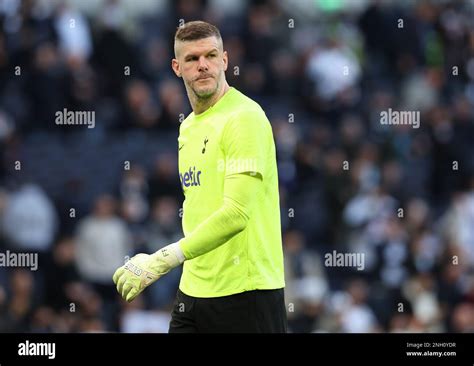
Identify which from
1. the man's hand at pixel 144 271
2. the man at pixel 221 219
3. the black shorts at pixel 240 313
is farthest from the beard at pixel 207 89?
the black shorts at pixel 240 313

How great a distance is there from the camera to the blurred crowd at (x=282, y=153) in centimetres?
1097

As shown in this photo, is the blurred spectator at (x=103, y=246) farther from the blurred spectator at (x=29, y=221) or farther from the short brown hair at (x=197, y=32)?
the short brown hair at (x=197, y=32)

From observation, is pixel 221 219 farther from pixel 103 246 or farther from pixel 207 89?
pixel 103 246

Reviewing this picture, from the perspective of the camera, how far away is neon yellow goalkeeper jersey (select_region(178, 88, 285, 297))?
514 cm

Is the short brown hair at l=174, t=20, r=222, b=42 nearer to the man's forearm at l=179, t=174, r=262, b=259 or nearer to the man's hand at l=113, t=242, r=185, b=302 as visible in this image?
the man's forearm at l=179, t=174, r=262, b=259

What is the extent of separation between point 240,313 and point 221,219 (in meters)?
0.45

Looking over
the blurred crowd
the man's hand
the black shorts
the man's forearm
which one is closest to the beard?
the man's forearm

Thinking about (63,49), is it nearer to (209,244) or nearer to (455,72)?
(455,72)

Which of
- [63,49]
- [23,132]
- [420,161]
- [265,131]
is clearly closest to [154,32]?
[63,49]

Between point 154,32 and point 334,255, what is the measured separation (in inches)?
124

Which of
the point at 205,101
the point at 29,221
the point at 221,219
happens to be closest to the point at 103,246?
the point at 29,221

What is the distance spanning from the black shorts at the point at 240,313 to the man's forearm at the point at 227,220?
28cm

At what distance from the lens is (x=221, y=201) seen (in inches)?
205

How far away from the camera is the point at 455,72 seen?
13.4 m
